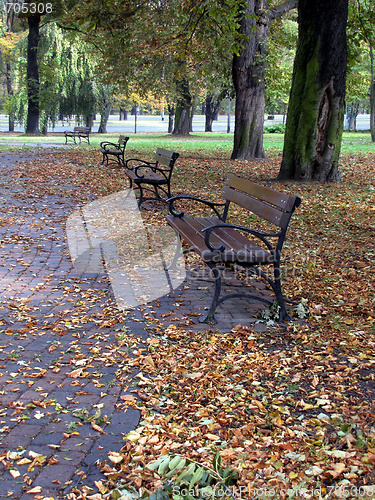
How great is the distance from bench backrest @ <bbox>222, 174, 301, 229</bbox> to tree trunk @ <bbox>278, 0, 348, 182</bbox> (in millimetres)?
4891

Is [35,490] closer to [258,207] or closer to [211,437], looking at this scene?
[211,437]

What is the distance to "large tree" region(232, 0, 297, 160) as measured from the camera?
14297 mm

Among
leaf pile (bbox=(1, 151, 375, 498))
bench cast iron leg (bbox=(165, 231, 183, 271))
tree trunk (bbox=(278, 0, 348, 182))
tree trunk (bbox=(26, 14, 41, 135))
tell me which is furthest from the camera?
tree trunk (bbox=(26, 14, 41, 135))

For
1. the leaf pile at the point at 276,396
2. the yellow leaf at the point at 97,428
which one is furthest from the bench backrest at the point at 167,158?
the yellow leaf at the point at 97,428

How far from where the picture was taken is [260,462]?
2424mm

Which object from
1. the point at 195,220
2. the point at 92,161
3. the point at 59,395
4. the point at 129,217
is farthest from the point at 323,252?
the point at 92,161

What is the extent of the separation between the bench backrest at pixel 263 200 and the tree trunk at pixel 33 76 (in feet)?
77.6

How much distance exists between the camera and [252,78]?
14.6 m

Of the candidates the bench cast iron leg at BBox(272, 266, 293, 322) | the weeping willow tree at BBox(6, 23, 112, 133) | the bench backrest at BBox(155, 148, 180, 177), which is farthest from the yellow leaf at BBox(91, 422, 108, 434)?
the weeping willow tree at BBox(6, 23, 112, 133)

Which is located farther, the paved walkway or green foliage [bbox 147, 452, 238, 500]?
the paved walkway

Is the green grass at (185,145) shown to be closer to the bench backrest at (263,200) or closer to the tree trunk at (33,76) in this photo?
the tree trunk at (33,76)

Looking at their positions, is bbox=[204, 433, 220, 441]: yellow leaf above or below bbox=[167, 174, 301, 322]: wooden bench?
below

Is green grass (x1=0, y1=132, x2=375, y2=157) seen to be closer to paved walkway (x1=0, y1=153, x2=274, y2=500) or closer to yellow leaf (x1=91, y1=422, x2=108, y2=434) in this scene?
paved walkway (x1=0, y1=153, x2=274, y2=500)

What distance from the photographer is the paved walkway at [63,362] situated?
7.98ft
